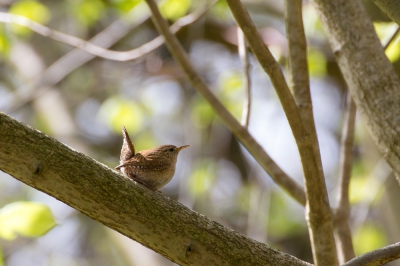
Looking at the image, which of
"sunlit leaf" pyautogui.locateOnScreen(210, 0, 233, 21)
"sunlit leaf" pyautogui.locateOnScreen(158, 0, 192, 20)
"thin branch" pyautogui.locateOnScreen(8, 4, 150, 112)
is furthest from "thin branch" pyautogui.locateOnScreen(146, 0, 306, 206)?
"sunlit leaf" pyautogui.locateOnScreen(210, 0, 233, 21)

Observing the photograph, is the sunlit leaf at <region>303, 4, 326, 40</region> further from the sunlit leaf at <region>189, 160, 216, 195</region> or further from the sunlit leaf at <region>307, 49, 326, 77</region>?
the sunlit leaf at <region>189, 160, 216, 195</region>

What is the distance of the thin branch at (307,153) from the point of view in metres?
2.12

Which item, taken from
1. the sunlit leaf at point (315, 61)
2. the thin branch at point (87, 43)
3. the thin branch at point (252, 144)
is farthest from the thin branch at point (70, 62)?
the thin branch at point (252, 144)

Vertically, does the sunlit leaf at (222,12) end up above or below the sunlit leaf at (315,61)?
above

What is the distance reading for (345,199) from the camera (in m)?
2.72

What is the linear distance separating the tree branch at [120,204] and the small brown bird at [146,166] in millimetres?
519

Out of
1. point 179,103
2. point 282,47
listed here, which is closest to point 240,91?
point 282,47

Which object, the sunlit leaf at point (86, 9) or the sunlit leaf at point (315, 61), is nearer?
the sunlit leaf at point (315, 61)

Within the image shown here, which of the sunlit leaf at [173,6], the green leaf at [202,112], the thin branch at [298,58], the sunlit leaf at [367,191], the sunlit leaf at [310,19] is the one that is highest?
the green leaf at [202,112]

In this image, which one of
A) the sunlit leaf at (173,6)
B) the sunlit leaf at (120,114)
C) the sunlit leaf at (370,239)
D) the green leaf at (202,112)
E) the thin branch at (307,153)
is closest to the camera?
the thin branch at (307,153)

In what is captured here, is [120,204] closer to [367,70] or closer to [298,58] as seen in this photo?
[298,58]

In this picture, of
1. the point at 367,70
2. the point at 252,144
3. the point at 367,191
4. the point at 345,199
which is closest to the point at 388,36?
the point at 367,70

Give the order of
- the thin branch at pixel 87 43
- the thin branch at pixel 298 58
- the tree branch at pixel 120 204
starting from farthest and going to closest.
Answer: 1. the thin branch at pixel 87 43
2. the thin branch at pixel 298 58
3. the tree branch at pixel 120 204

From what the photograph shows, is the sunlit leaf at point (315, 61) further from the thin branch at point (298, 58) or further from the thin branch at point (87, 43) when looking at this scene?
the thin branch at point (298, 58)
